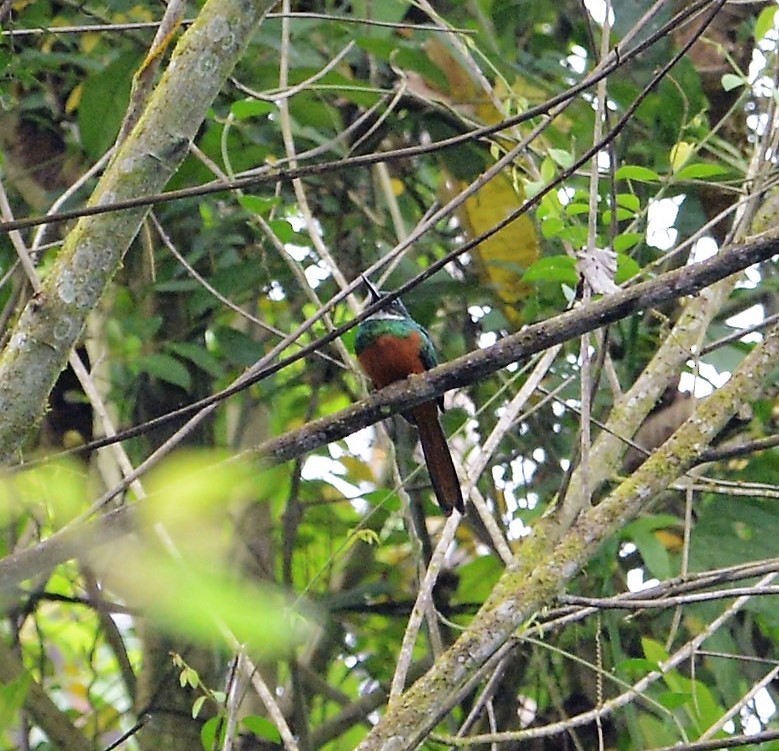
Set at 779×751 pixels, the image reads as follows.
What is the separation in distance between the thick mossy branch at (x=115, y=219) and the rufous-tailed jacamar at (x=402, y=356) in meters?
0.91

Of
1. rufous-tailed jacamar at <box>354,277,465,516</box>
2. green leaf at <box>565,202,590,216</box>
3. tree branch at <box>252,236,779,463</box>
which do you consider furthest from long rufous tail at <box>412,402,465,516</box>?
tree branch at <box>252,236,779,463</box>

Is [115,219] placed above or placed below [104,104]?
below

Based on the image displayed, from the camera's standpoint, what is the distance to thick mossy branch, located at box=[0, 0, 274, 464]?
1.37m

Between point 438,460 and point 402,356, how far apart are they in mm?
394

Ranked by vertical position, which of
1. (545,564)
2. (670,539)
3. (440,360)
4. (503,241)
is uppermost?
(503,241)

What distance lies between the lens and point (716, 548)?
2.40 m

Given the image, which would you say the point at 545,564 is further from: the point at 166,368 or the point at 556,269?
the point at 166,368

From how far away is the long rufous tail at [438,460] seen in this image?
2.23 meters

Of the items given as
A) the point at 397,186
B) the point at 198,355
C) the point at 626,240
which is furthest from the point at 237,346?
the point at 626,240

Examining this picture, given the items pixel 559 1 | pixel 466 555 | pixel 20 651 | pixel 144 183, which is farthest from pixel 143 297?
pixel 144 183

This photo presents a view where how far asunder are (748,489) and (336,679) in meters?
1.73

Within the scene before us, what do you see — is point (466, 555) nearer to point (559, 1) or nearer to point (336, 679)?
point (336, 679)

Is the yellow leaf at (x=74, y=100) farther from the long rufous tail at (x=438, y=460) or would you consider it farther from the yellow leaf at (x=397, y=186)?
the long rufous tail at (x=438, y=460)

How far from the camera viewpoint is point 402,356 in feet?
8.66
